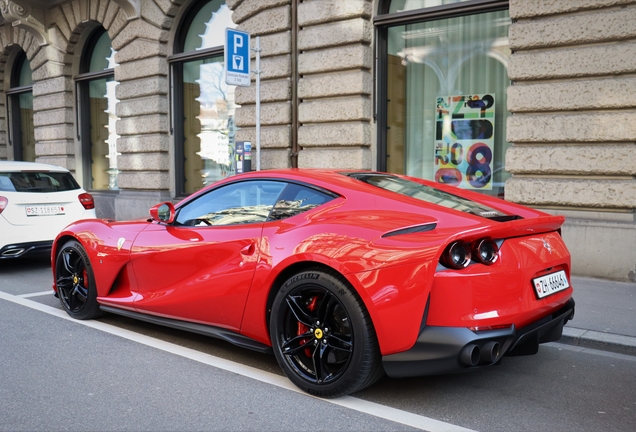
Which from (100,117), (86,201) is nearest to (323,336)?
(86,201)

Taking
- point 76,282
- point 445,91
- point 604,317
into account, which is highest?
point 445,91

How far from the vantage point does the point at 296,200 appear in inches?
163

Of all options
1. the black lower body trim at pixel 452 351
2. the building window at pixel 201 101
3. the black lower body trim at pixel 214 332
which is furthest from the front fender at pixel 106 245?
the building window at pixel 201 101

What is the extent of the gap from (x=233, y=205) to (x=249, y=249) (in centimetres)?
53

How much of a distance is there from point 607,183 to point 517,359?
4034mm

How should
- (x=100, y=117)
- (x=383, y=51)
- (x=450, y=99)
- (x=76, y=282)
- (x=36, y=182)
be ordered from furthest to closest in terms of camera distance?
(x=100, y=117) < (x=383, y=51) < (x=450, y=99) < (x=36, y=182) < (x=76, y=282)

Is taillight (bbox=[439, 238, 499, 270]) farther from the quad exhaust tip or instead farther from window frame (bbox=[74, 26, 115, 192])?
window frame (bbox=[74, 26, 115, 192])

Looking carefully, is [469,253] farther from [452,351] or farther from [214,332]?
[214,332]

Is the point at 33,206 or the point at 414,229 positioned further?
the point at 33,206

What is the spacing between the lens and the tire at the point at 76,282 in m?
5.46

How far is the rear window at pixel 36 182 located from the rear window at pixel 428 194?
5.63 metres

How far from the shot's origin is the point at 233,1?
1208 cm

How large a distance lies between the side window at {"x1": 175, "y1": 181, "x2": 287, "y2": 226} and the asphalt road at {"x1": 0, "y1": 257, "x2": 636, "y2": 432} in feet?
3.23

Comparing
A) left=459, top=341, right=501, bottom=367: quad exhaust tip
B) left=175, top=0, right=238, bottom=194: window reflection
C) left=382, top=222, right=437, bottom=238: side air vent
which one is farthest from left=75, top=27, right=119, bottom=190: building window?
left=459, top=341, right=501, bottom=367: quad exhaust tip
